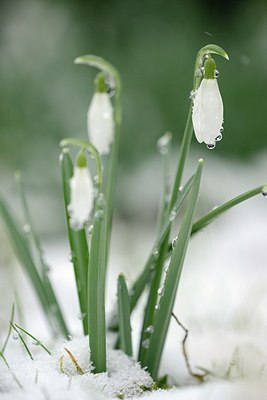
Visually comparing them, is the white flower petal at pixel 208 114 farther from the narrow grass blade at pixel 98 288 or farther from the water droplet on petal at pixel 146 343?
the water droplet on petal at pixel 146 343

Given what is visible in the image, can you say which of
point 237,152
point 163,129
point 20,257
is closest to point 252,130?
point 237,152

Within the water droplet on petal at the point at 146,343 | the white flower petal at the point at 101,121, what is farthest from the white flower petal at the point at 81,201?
the water droplet on petal at the point at 146,343

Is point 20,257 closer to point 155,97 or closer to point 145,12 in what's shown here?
point 155,97

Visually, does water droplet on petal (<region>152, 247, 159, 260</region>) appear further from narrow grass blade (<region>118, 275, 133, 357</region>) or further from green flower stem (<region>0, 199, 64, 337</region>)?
green flower stem (<region>0, 199, 64, 337</region>)

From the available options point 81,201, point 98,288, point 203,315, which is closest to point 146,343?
point 98,288

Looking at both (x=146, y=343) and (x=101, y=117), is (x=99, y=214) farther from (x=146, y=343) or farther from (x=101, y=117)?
(x=146, y=343)

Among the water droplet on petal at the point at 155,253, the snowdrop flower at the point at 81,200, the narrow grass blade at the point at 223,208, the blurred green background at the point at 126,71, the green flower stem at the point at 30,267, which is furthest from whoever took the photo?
the blurred green background at the point at 126,71
